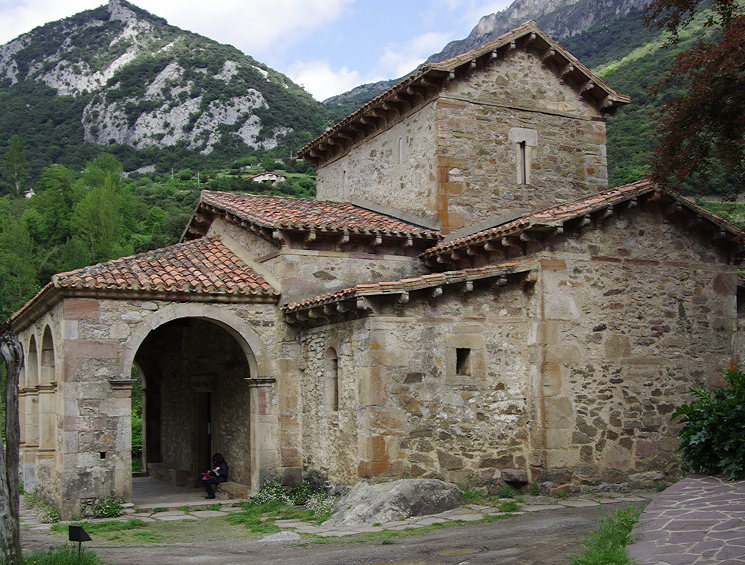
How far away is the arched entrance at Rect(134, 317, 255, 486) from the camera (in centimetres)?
1513

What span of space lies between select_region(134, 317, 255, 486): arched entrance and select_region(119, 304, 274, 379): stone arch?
0.45 feet

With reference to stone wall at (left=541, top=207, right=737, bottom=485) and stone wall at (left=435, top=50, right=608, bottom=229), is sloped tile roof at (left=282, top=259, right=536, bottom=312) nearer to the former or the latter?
stone wall at (left=541, top=207, right=737, bottom=485)

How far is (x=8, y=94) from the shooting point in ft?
286

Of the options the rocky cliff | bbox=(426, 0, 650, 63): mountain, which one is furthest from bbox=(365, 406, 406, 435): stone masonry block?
the rocky cliff

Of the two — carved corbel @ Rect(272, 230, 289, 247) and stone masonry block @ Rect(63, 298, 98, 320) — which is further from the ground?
carved corbel @ Rect(272, 230, 289, 247)

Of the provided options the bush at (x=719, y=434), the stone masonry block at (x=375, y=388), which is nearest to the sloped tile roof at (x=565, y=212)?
the stone masonry block at (x=375, y=388)

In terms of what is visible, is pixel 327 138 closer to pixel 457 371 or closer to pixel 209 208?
pixel 209 208

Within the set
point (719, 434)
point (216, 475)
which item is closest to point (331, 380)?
point (216, 475)

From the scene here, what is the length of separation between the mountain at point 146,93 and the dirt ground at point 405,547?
59382 mm

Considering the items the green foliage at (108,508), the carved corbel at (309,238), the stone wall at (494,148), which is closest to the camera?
the green foliage at (108,508)

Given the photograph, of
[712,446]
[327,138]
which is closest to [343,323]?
[712,446]

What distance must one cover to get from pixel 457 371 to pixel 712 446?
3899mm

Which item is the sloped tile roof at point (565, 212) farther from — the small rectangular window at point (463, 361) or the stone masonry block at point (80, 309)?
the stone masonry block at point (80, 309)

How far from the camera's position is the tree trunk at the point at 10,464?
272 inches
